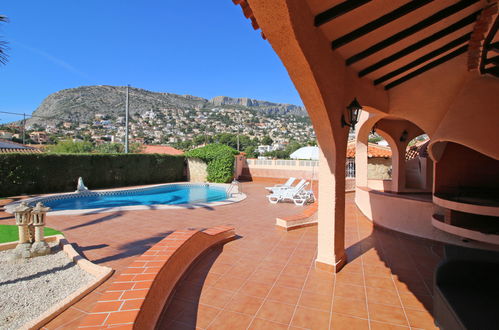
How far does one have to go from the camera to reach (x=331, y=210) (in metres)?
4.56

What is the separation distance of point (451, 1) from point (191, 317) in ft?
18.0

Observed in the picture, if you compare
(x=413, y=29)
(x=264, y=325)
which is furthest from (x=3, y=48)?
(x=413, y=29)

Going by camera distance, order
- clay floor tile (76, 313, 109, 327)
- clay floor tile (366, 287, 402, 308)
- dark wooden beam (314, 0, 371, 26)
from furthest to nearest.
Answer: clay floor tile (366, 287, 402, 308) < dark wooden beam (314, 0, 371, 26) < clay floor tile (76, 313, 109, 327)

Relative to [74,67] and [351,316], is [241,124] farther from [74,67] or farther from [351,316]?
[351,316]

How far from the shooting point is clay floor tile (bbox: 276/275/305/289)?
4.12 meters

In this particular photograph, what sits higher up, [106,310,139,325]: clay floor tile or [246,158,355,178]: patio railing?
[246,158,355,178]: patio railing

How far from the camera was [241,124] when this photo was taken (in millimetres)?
93375

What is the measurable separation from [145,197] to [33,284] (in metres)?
13.0

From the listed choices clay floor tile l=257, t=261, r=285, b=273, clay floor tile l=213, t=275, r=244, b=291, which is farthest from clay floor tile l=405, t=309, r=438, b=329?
clay floor tile l=213, t=275, r=244, b=291

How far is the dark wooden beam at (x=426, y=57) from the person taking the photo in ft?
15.9

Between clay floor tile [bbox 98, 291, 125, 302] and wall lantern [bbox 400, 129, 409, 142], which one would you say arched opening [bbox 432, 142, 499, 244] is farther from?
clay floor tile [bbox 98, 291, 125, 302]

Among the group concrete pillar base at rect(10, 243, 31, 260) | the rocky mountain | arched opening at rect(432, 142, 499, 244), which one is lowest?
concrete pillar base at rect(10, 243, 31, 260)

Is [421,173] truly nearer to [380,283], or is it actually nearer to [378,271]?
[378,271]

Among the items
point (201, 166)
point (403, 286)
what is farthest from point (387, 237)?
point (201, 166)
